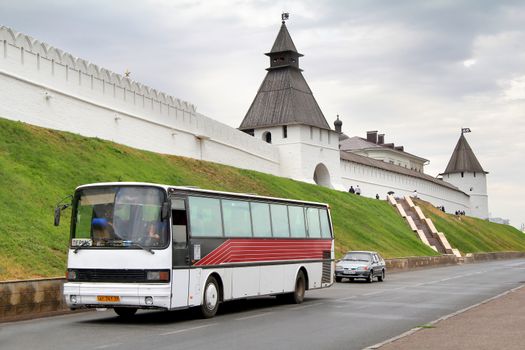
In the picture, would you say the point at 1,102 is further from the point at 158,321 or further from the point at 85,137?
the point at 158,321

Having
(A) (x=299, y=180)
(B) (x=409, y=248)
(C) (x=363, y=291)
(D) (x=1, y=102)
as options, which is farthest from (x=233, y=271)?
(A) (x=299, y=180)

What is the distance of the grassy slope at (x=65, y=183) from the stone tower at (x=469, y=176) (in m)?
80.6

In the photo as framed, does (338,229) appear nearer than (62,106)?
No

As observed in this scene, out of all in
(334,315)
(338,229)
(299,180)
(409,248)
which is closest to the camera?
(334,315)

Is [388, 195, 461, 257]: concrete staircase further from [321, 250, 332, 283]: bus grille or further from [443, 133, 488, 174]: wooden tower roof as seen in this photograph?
[443, 133, 488, 174]: wooden tower roof

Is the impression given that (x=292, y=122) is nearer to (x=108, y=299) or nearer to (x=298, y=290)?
(x=298, y=290)

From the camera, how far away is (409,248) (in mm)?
58594

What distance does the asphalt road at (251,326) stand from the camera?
12727mm

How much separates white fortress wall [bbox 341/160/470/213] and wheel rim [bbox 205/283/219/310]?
62.0 m

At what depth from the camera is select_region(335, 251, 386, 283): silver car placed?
3350 centimetres

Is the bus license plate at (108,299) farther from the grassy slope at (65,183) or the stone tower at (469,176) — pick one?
the stone tower at (469,176)

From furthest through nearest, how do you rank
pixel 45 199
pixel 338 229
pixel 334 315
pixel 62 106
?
pixel 338 229, pixel 62 106, pixel 45 199, pixel 334 315

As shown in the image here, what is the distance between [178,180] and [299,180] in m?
28.8

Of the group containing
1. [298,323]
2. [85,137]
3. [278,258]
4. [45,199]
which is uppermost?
[85,137]
